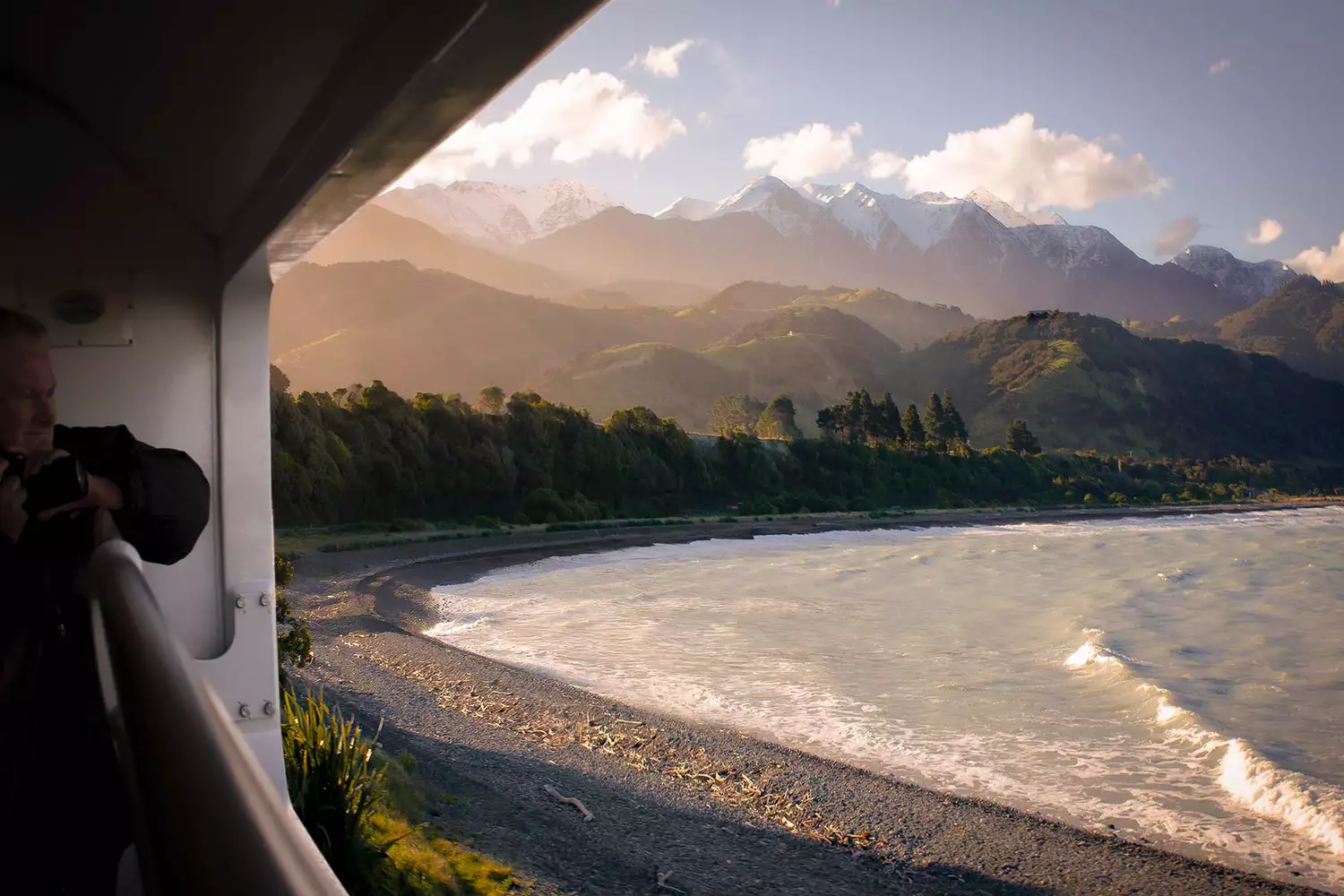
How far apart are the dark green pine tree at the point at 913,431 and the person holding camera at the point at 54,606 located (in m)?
67.3

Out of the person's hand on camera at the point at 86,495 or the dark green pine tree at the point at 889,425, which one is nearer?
the person's hand on camera at the point at 86,495

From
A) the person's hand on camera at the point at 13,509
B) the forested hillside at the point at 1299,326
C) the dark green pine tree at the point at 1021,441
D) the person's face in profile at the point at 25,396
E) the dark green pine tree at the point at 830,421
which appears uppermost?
the forested hillside at the point at 1299,326

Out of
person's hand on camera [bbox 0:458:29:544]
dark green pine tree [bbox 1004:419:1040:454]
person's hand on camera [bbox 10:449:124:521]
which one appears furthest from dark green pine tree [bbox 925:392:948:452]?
person's hand on camera [bbox 0:458:29:544]

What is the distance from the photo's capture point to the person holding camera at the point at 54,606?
3.85 feet

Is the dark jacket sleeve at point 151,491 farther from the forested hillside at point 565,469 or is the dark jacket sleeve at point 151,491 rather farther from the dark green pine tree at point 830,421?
the dark green pine tree at point 830,421

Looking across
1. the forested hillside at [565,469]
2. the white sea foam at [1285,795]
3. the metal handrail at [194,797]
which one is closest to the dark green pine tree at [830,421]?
the forested hillside at [565,469]

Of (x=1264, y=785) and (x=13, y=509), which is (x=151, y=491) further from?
(x=1264, y=785)

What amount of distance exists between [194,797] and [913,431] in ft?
226

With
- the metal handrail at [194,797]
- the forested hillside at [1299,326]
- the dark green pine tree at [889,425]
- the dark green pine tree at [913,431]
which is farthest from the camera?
the forested hillside at [1299,326]

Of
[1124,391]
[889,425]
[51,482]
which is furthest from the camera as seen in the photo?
[1124,391]

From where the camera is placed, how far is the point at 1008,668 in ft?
52.4

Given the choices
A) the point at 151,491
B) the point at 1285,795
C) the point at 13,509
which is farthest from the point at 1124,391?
the point at 13,509

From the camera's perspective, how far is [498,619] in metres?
17.9

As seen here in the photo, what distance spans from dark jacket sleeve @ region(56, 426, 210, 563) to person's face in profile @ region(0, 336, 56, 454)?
13cm
